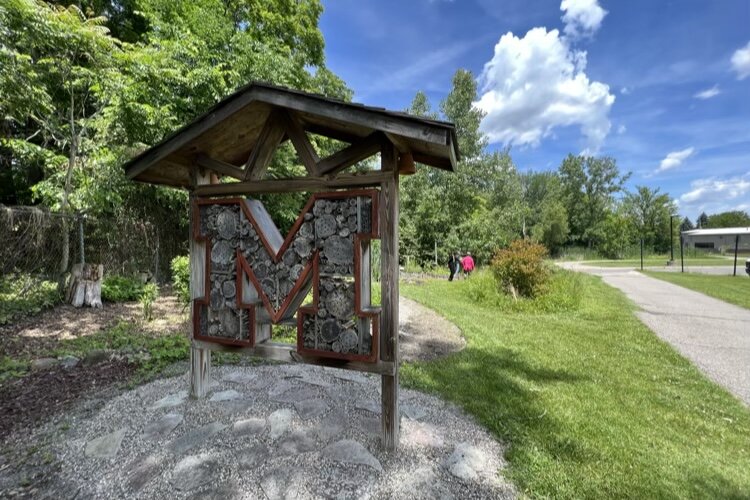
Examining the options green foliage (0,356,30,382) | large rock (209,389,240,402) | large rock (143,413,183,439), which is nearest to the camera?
large rock (143,413,183,439)

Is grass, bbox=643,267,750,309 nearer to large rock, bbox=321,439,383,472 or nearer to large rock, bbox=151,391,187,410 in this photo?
large rock, bbox=321,439,383,472

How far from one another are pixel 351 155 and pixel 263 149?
0.83 metres

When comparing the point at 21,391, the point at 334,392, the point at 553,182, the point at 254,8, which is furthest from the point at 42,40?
the point at 553,182

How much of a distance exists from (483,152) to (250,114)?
21.0 meters

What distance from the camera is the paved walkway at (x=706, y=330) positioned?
4.50 m

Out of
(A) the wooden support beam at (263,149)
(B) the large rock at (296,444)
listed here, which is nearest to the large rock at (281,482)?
(B) the large rock at (296,444)

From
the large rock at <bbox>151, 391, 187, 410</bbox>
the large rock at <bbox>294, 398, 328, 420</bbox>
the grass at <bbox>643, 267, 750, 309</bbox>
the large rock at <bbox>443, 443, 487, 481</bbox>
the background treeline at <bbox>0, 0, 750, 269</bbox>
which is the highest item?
the background treeline at <bbox>0, 0, 750, 269</bbox>

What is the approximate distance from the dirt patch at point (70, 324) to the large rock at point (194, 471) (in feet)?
11.6

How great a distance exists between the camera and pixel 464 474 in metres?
2.26

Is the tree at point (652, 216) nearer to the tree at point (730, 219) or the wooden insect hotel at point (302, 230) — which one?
the tree at point (730, 219)

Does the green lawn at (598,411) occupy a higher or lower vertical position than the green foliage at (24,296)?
lower

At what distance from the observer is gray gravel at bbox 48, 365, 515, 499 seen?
2.12m

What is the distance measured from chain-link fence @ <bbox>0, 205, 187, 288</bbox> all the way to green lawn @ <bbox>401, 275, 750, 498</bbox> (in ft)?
23.8

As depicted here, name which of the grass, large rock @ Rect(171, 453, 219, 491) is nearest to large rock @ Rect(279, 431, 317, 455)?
large rock @ Rect(171, 453, 219, 491)
